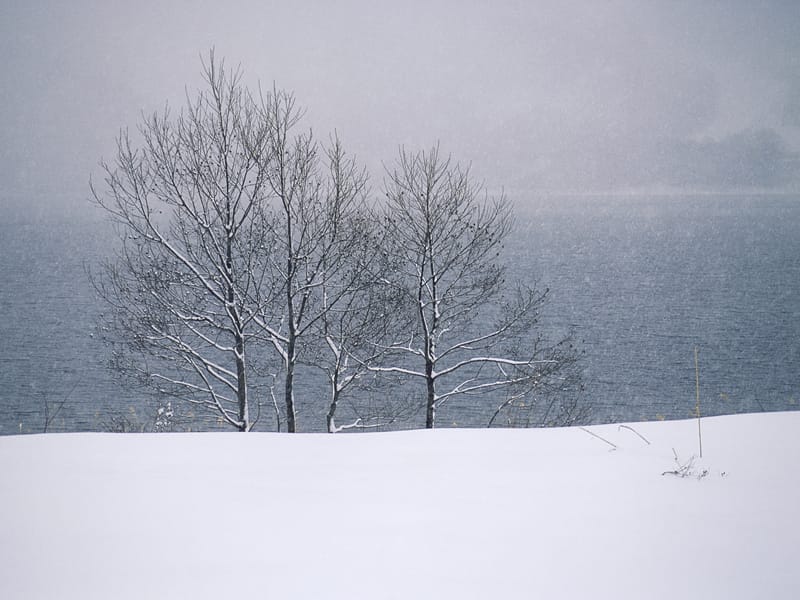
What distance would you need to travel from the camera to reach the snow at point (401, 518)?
2920 mm

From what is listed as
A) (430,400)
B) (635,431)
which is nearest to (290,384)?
(430,400)

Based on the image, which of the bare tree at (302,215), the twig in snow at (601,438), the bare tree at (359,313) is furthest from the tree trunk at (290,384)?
the twig in snow at (601,438)

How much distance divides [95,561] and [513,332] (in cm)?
1760

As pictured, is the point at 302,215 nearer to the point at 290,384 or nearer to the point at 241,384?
the point at 290,384

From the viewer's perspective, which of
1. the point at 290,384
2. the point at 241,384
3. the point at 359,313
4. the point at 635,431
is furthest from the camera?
the point at 359,313

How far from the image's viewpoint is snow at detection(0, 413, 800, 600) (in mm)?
2920

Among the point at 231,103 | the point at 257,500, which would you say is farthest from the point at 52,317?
the point at 257,500

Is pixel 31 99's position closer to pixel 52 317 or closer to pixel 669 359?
pixel 52 317

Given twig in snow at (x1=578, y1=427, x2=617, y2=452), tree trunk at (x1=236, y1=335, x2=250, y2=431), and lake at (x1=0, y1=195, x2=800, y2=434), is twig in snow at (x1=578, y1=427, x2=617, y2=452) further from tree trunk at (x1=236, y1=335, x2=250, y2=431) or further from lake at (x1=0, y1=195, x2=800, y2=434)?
tree trunk at (x1=236, y1=335, x2=250, y2=431)

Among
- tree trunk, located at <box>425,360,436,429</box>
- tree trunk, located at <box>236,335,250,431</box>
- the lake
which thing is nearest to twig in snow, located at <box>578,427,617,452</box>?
the lake

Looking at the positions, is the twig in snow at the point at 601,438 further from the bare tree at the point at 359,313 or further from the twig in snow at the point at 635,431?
the bare tree at the point at 359,313

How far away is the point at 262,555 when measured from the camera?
3166 mm

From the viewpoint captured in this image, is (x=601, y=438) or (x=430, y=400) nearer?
(x=601, y=438)

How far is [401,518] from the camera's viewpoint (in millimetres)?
3602
